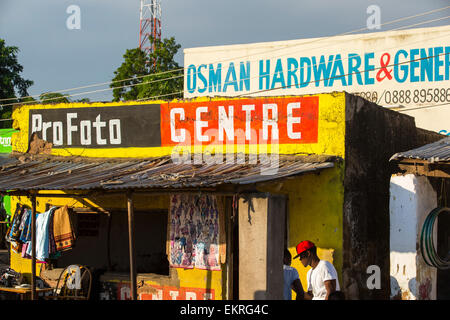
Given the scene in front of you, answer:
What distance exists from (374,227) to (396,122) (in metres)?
2.25

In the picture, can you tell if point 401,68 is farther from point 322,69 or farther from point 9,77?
point 9,77

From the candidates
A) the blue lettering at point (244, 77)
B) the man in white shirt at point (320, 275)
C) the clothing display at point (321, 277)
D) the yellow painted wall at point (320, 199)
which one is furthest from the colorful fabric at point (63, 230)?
the blue lettering at point (244, 77)

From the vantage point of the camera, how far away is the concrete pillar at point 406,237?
1144 centimetres

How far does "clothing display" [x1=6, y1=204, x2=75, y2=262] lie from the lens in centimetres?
1166

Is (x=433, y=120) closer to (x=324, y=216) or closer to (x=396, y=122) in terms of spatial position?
(x=396, y=122)

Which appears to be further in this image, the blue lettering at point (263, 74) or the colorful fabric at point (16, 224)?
the blue lettering at point (263, 74)

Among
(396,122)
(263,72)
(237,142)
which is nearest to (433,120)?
(263,72)

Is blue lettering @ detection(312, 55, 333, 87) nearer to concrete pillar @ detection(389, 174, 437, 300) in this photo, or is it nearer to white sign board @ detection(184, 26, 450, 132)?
white sign board @ detection(184, 26, 450, 132)

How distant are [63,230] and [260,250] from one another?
4565 millimetres

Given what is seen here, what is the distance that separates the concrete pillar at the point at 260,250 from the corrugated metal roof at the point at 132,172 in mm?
396

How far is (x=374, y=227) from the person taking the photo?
473 inches

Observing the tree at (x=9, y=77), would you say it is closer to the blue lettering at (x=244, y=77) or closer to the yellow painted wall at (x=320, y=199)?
the blue lettering at (x=244, y=77)

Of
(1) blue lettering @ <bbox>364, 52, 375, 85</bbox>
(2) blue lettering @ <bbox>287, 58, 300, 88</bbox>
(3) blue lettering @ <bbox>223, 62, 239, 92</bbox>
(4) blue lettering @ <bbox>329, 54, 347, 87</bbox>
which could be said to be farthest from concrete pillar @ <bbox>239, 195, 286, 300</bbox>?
(3) blue lettering @ <bbox>223, 62, 239, 92</bbox>

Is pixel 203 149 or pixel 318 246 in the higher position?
pixel 203 149
